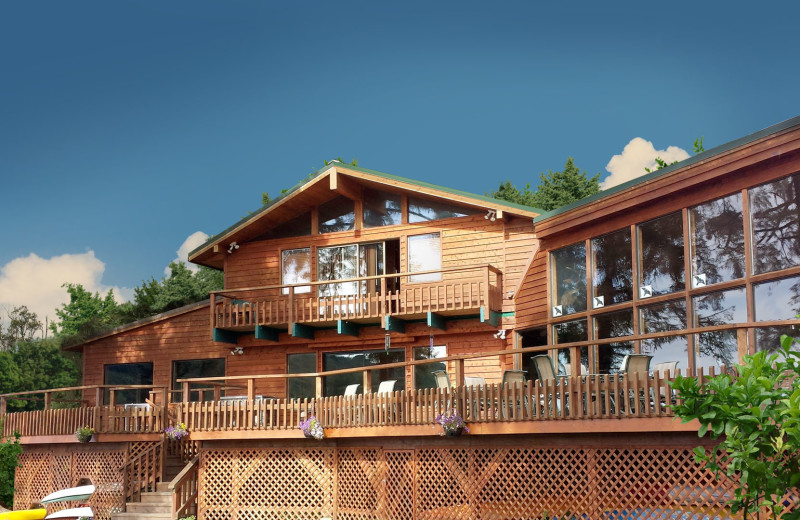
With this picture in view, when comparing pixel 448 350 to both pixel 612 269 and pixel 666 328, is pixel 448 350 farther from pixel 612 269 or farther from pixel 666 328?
pixel 666 328

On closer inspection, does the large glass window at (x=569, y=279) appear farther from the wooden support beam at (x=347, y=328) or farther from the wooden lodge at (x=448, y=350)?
the wooden support beam at (x=347, y=328)

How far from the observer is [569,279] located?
17438mm

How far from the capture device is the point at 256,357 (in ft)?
75.1

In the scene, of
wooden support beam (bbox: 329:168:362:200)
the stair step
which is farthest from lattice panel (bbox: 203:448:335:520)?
wooden support beam (bbox: 329:168:362:200)

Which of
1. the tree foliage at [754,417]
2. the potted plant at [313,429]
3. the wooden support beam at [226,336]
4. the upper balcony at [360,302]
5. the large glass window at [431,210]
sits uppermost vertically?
the large glass window at [431,210]

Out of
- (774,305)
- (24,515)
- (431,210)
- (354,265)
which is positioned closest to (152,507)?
(24,515)

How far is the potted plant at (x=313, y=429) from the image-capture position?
15117 mm

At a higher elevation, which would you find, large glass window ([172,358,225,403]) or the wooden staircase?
large glass window ([172,358,225,403])

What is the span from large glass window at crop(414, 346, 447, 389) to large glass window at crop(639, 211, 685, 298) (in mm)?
6464

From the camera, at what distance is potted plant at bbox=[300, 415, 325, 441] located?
15.1m

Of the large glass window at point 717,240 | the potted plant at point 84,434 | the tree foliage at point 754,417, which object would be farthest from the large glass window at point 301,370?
the tree foliage at point 754,417

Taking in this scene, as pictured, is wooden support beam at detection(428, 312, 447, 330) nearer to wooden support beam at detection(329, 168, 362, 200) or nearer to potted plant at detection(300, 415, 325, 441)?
wooden support beam at detection(329, 168, 362, 200)

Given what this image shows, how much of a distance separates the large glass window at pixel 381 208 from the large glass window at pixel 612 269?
641 cm

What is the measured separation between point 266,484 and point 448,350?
6.20 m
